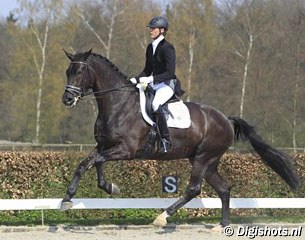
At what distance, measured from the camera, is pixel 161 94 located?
8141mm

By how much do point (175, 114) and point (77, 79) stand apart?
56.3 inches

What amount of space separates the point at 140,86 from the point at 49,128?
90.2 ft

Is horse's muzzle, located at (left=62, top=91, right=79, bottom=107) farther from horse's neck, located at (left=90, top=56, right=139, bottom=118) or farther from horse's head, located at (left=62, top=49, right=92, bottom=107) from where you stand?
horse's neck, located at (left=90, top=56, right=139, bottom=118)

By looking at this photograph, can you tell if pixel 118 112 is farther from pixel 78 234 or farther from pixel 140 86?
pixel 78 234

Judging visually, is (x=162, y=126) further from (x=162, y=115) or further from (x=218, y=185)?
(x=218, y=185)

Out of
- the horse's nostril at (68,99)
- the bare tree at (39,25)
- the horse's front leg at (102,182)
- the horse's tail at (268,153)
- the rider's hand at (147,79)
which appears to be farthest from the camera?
the bare tree at (39,25)

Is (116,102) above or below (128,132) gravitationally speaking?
above

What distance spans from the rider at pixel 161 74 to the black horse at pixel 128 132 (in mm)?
195

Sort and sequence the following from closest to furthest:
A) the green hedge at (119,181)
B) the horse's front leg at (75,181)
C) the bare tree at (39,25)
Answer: the horse's front leg at (75,181) → the green hedge at (119,181) → the bare tree at (39,25)

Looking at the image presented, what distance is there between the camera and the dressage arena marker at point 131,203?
8.70m

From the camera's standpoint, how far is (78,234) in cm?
785

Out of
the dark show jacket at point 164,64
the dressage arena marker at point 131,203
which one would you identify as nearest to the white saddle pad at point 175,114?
the dark show jacket at point 164,64

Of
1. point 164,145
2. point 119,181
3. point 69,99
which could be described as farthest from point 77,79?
point 119,181

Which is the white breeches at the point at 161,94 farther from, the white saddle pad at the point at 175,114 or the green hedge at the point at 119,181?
the green hedge at the point at 119,181
